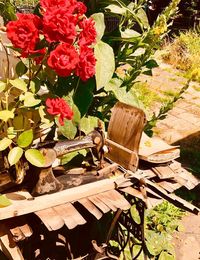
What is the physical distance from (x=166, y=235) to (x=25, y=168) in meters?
1.89

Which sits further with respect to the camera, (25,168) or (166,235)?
(166,235)

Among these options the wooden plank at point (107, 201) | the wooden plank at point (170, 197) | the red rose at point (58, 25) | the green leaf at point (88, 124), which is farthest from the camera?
the green leaf at point (88, 124)

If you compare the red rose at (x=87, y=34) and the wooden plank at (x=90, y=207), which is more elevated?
the red rose at (x=87, y=34)

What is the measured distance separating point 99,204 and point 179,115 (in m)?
4.40

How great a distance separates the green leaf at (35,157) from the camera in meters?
1.64

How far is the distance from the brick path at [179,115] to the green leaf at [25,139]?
2387mm

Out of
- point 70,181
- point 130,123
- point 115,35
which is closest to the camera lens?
point 70,181

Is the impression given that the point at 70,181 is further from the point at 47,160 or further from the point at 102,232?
the point at 102,232

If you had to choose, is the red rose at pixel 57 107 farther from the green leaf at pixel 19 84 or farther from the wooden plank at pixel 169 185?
the wooden plank at pixel 169 185

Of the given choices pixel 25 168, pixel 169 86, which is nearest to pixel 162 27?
pixel 25 168

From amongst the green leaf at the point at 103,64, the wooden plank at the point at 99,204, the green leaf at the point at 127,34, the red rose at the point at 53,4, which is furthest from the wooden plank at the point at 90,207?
the green leaf at the point at 127,34

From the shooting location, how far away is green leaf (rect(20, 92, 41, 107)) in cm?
170

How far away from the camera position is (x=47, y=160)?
173cm

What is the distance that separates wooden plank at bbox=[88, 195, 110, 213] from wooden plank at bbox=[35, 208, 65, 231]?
208 millimetres
